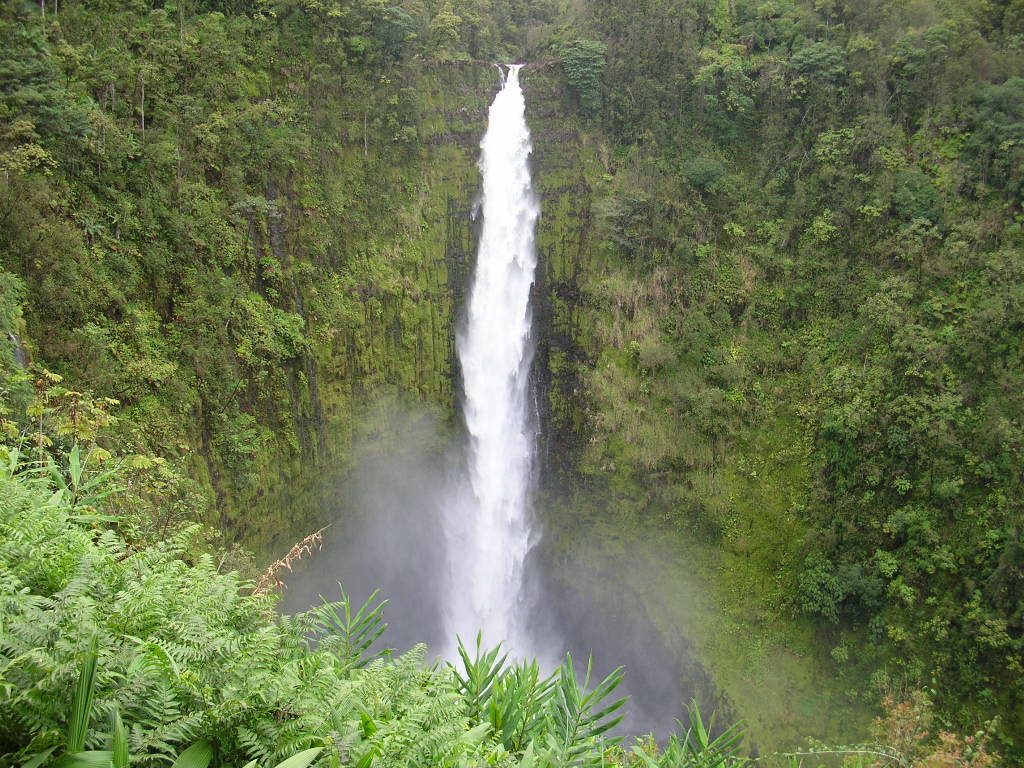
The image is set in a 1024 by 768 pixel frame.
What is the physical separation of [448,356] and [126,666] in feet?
50.3

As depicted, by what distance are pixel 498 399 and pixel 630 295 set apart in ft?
15.8

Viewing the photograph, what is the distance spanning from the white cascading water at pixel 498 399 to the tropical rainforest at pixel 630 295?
55cm

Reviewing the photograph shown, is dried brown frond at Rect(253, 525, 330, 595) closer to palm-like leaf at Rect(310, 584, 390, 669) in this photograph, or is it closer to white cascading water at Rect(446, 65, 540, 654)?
palm-like leaf at Rect(310, 584, 390, 669)

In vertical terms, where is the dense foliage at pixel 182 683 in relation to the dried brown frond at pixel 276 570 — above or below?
above

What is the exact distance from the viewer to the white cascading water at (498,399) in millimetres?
17281

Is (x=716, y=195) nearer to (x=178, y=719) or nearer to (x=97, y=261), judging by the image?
(x=97, y=261)

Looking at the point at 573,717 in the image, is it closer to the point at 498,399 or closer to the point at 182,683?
the point at 182,683

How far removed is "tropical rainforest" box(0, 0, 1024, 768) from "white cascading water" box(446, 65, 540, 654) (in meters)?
0.55

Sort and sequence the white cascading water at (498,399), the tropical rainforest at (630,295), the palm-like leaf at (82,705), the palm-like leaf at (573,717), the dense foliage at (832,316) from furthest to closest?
the white cascading water at (498,399)
the dense foliage at (832,316)
the tropical rainforest at (630,295)
the palm-like leaf at (573,717)
the palm-like leaf at (82,705)

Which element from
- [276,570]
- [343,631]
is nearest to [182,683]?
[343,631]

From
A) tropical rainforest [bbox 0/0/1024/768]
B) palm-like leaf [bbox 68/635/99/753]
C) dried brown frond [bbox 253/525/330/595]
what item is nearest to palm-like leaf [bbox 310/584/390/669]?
dried brown frond [bbox 253/525/330/595]

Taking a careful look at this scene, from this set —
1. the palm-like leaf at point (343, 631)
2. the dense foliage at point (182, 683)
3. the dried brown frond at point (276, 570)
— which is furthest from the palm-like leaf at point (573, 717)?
the dried brown frond at point (276, 570)

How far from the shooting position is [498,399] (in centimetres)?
1808

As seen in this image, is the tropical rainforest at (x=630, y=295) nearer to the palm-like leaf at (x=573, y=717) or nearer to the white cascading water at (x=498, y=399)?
the white cascading water at (x=498, y=399)
